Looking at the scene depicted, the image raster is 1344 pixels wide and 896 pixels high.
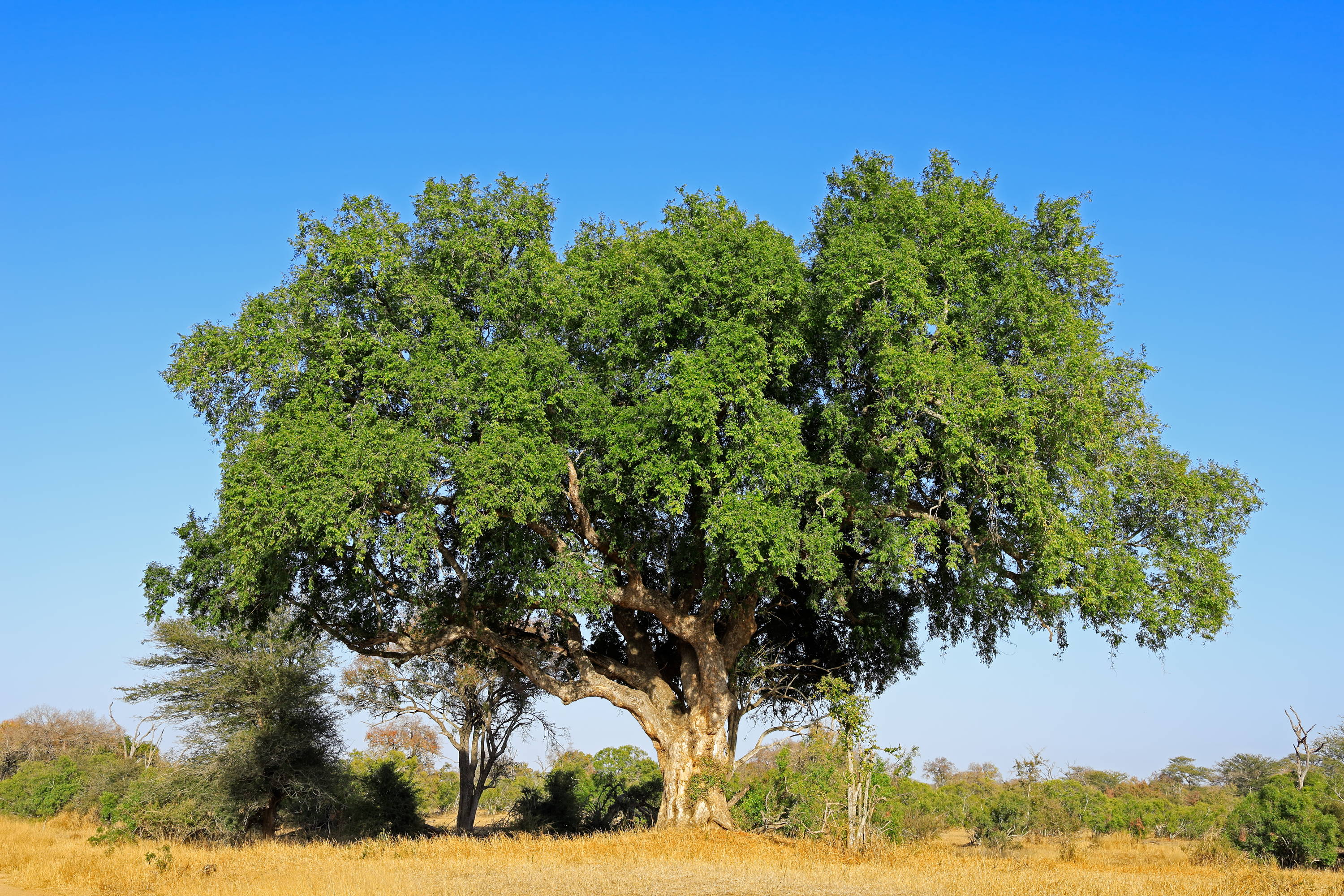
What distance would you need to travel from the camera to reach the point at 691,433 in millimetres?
16469

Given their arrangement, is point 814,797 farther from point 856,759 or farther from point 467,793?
point 467,793

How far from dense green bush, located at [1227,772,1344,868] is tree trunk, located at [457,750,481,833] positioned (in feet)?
66.2

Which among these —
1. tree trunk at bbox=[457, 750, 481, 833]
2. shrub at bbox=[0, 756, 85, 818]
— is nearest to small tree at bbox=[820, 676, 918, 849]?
tree trunk at bbox=[457, 750, 481, 833]

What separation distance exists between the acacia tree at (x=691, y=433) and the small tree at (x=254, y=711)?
22.8 ft

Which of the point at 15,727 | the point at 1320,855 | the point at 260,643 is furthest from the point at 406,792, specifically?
the point at 15,727

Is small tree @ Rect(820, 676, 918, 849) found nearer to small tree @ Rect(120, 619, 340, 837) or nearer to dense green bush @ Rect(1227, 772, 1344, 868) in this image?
dense green bush @ Rect(1227, 772, 1344, 868)

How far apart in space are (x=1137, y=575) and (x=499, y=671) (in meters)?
14.9

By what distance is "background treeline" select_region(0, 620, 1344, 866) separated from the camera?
1839cm

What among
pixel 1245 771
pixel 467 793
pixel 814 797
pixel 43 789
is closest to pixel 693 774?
pixel 814 797

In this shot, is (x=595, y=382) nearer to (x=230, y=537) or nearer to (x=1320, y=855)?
(x=230, y=537)

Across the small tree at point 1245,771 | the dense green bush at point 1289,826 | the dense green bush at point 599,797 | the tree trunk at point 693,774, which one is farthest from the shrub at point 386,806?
the small tree at point 1245,771

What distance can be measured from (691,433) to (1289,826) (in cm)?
1616

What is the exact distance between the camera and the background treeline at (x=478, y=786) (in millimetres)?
18391

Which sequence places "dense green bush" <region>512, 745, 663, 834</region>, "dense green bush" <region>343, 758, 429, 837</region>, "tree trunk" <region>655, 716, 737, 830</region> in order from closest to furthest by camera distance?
"tree trunk" <region>655, 716, 737, 830</region> → "dense green bush" <region>512, 745, 663, 834</region> → "dense green bush" <region>343, 758, 429, 837</region>
